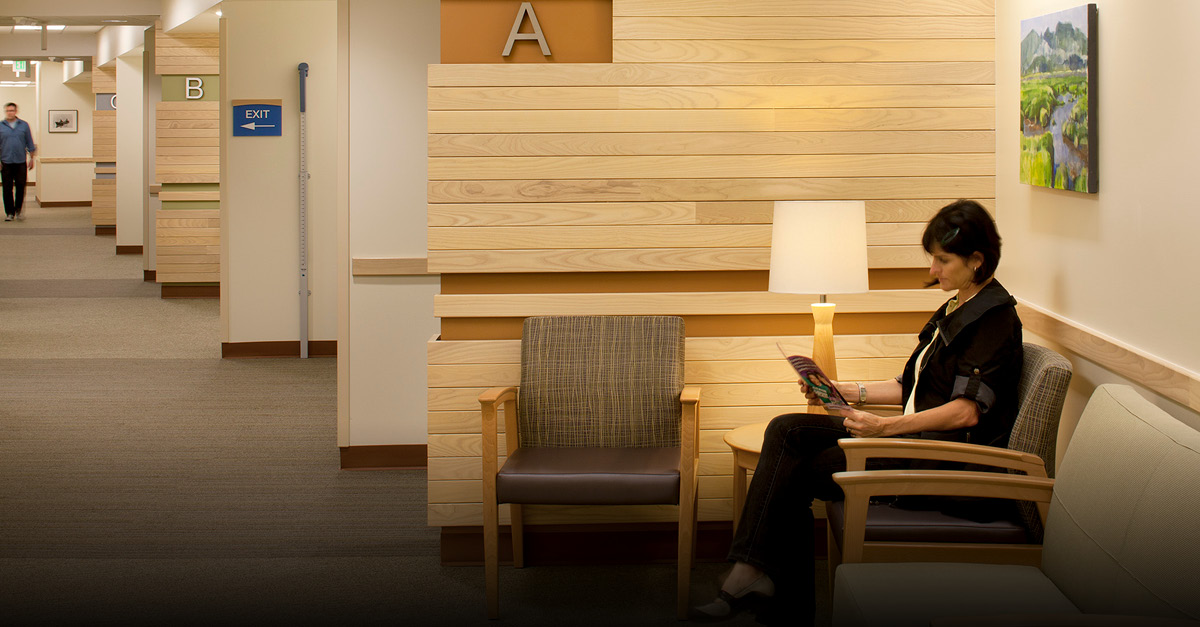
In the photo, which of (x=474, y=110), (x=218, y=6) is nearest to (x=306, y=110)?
(x=218, y=6)

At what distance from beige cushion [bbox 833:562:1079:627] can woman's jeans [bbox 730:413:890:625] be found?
1.64 feet

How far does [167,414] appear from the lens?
6629mm

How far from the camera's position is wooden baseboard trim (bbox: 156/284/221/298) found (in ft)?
38.3

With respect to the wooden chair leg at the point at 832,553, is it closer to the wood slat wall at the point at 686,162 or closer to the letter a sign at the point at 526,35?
the wood slat wall at the point at 686,162

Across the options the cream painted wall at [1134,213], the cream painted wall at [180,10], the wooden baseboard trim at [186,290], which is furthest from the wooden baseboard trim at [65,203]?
the cream painted wall at [1134,213]

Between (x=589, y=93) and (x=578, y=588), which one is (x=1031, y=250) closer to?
(x=589, y=93)

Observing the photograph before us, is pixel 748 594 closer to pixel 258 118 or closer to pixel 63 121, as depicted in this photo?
pixel 258 118

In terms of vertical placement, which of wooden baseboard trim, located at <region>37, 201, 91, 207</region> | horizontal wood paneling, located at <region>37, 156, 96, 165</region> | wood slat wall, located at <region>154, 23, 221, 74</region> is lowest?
wooden baseboard trim, located at <region>37, 201, 91, 207</region>

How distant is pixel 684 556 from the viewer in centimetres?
364

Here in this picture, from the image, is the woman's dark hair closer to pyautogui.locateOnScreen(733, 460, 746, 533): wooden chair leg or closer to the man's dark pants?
pyautogui.locateOnScreen(733, 460, 746, 533): wooden chair leg

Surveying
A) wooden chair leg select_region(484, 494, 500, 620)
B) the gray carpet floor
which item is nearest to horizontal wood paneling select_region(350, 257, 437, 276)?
the gray carpet floor

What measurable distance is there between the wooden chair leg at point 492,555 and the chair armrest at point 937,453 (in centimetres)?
120

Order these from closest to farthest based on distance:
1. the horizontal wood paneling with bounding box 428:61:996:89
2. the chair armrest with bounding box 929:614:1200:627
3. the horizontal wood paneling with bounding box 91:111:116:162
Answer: the chair armrest with bounding box 929:614:1200:627
the horizontal wood paneling with bounding box 428:61:996:89
the horizontal wood paneling with bounding box 91:111:116:162

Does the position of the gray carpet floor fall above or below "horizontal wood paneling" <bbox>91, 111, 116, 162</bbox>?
below
